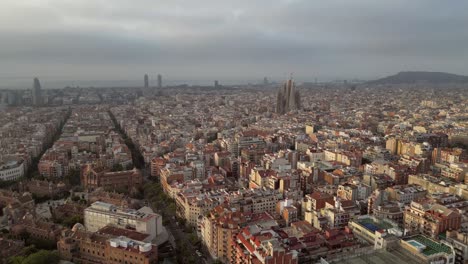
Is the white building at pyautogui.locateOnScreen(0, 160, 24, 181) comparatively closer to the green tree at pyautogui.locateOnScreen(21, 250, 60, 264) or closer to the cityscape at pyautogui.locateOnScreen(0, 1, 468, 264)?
the cityscape at pyautogui.locateOnScreen(0, 1, 468, 264)

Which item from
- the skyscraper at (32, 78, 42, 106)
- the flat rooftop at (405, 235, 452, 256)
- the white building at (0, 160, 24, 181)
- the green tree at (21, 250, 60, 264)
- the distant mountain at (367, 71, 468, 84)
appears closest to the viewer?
the flat rooftop at (405, 235, 452, 256)

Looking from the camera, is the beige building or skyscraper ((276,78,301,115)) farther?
skyscraper ((276,78,301,115))

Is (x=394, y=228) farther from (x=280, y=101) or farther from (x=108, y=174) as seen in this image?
(x=280, y=101)

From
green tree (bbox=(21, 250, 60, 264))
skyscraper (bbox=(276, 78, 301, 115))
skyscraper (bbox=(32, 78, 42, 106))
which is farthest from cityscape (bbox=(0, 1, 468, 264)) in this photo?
skyscraper (bbox=(32, 78, 42, 106))

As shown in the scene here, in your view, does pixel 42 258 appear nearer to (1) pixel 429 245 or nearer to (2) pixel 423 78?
(1) pixel 429 245

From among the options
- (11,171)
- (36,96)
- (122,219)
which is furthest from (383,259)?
(36,96)

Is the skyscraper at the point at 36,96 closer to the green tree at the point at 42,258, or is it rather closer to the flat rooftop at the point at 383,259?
the green tree at the point at 42,258

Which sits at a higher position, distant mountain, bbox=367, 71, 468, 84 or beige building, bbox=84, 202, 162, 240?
distant mountain, bbox=367, 71, 468, 84

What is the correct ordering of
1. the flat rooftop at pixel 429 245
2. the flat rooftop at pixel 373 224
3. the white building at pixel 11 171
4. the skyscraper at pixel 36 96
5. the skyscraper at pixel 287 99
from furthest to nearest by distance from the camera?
the skyscraper at pixel 36 96 → the skyscraper at pixel 287 99 → the white building at pixel 11 171 → the flat rooftop at pixel 373 224 → the flat rooftop at pixel 429 245

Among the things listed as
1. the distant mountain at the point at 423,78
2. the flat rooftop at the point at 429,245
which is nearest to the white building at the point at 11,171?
the flat rooftop at the point at 429,245
